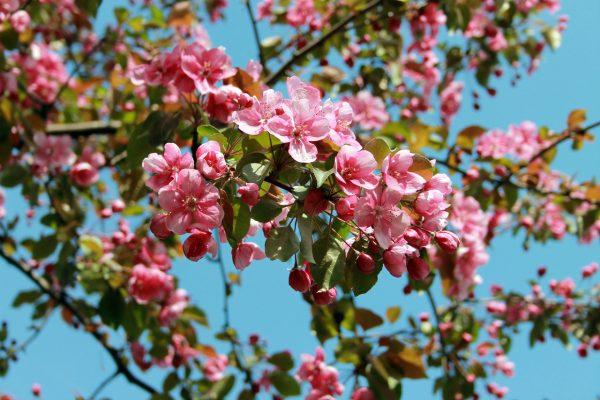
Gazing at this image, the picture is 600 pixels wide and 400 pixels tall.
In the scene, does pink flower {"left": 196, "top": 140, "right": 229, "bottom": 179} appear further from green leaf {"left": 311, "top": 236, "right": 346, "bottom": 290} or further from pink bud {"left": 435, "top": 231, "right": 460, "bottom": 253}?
pink bud {"left": 435, "top": 231, "right": 460, "bottom": 253}

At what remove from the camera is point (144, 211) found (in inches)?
123

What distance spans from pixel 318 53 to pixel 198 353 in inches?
76.0

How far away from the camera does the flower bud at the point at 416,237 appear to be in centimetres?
118

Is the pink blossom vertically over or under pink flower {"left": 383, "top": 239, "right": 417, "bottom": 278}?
over

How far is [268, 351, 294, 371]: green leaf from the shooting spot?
2957 mm

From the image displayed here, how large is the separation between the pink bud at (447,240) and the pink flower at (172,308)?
2.04 meters

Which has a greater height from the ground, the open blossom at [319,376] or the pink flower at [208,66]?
the pink flower at [208,66]

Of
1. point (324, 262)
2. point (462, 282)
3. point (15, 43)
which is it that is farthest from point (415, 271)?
point (15, 43)

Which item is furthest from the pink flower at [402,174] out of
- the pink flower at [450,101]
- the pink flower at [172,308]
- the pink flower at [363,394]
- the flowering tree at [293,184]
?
the pink flower at [450,101]

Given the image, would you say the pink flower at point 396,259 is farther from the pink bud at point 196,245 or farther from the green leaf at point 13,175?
the green leaf at point 13,175

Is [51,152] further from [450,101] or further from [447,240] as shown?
[450,101]

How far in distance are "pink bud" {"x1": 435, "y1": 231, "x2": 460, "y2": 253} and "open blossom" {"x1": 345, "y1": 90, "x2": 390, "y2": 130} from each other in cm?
265

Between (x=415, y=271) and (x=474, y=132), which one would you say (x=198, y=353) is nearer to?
(x=474, y=132)

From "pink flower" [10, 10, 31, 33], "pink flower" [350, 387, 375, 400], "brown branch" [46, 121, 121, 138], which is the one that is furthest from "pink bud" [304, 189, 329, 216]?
"pink flower" [10, 10, 31, 33]
